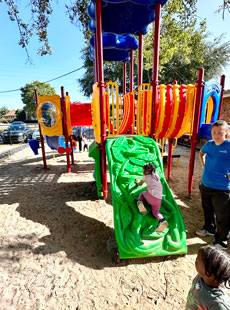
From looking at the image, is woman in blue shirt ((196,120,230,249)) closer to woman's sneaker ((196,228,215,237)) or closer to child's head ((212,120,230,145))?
child's head ((212,120,230,145))

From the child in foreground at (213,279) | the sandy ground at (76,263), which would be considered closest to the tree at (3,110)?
the sandy ground at (76,263)

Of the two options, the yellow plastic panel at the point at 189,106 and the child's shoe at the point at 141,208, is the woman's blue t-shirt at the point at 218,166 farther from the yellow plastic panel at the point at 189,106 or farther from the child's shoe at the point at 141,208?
the yellow plastic panel at the point at 189,106

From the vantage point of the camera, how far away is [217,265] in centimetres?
98

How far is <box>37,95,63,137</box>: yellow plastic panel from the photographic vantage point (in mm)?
6113

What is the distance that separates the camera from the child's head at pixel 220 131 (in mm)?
2504

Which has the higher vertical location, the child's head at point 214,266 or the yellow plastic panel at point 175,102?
the yellow plastic panel at point 175,102

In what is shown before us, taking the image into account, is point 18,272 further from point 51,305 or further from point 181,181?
point 181,181

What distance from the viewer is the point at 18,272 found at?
242 cm

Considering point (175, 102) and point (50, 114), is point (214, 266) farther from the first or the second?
point (50, 114)

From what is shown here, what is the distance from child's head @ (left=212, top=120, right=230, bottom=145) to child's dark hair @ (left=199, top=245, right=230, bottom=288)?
1.92 meters

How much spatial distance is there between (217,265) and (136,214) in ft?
6.08

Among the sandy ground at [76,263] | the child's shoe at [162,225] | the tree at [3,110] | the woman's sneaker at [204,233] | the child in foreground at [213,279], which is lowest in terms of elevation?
the sandy ground at [76,263]

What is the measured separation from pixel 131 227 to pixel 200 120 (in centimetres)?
305

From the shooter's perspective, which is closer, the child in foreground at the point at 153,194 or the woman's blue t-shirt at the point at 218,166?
the woman's blue t-shirt at the point at 218,166
